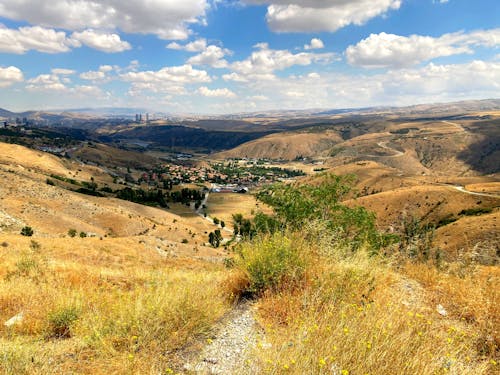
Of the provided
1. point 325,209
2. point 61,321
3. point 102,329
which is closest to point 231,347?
point 102,329

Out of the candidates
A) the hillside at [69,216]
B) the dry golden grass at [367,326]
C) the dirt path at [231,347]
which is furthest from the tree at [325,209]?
the hillside at [69,216]

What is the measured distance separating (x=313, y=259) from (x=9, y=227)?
41.3 metres

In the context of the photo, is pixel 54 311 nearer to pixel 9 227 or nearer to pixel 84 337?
pixel 84 337

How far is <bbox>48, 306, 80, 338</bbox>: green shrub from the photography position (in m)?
5.46

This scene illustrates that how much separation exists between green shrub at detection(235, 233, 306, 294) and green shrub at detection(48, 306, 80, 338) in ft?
11.3

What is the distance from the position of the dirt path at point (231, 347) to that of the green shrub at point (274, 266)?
2.07ft

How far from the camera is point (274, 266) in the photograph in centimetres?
640

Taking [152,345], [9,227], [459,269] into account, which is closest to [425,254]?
[459,269]

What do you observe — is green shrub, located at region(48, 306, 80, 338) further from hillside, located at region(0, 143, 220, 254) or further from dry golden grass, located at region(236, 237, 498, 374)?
hillside, located at region(0, 143, 220, 254)

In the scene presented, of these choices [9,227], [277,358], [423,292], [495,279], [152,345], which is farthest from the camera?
[9,227]

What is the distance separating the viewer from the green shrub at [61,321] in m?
5.46

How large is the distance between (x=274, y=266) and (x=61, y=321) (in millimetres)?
4115

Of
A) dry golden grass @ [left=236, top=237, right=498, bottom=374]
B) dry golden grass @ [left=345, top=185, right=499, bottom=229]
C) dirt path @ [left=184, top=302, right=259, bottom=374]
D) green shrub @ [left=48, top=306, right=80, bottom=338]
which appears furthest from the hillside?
dry golden grass @ [left=345, top=185, right=499, bottom=229]

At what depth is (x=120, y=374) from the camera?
375 centimetres
